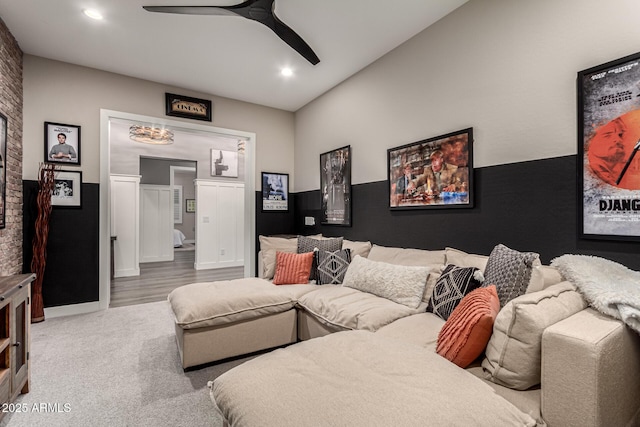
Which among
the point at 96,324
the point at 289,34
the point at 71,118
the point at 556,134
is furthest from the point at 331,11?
the point at 96,324

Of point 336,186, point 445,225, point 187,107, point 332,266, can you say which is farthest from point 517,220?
point 187,107

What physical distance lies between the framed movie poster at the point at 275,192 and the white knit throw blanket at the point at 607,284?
3.67 meters

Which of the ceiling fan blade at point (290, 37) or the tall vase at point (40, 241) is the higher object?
the ceiling fan blade at point (290, 37)

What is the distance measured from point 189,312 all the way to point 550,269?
2274 mm

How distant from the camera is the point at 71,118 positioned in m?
3.41

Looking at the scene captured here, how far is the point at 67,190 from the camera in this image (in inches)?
133

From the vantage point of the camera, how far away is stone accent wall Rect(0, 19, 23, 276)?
270cm

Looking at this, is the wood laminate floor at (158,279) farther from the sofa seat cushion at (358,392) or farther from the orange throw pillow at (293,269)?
the sofa seat cushion at (358,392)

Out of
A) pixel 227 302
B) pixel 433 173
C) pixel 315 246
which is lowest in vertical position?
pixel 227 302

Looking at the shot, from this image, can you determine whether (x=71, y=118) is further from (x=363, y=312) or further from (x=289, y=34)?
(x=363, y=312)

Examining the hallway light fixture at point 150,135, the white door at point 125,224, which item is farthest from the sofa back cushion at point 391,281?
the white door at point 125,224

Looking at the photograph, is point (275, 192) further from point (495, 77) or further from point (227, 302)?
point (495, 77)

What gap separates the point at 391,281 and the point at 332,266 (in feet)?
2.54

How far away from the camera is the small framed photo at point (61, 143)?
129 inches
